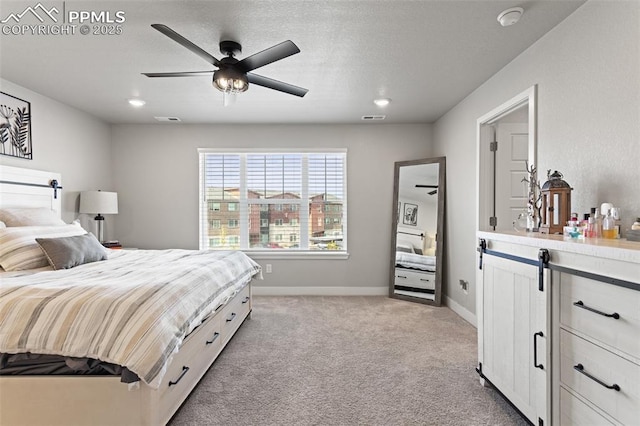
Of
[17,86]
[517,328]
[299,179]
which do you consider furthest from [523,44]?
[17,86]

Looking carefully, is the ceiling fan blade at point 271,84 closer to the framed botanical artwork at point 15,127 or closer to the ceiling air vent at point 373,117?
the ceiling air vent at point 373,117

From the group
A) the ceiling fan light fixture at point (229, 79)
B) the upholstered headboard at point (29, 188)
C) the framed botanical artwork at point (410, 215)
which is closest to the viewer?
the ceiling fan light fixture at point (229, 79)

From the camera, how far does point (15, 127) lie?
316cm

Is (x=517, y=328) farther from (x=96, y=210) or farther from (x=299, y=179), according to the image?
(x=96, y=210)

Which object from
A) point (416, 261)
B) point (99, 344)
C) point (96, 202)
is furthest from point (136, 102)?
point (416, 261)

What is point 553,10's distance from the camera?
2010mm

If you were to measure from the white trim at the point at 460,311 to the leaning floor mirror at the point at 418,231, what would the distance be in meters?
0.11

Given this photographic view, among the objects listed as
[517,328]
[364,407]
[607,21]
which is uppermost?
[607,21]

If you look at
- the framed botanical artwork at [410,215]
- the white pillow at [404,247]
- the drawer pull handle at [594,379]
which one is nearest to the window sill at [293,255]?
the white pillow at [404,247]

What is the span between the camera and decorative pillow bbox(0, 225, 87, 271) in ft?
7.70

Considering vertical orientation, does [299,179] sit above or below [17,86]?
below

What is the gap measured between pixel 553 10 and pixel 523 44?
1.36 ft

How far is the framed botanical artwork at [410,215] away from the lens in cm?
443

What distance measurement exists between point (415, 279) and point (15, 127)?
15.3 ft
